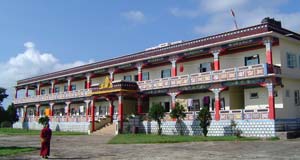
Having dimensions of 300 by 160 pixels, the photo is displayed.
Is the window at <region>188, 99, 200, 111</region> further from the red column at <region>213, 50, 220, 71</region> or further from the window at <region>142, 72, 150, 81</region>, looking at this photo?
the window at <region>142, 72, 150, 81</region>

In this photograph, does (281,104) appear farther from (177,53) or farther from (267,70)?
(177,53)

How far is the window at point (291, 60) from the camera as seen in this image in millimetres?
30656

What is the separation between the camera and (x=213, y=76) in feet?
104

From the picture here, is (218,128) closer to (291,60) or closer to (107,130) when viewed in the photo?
(291,60)

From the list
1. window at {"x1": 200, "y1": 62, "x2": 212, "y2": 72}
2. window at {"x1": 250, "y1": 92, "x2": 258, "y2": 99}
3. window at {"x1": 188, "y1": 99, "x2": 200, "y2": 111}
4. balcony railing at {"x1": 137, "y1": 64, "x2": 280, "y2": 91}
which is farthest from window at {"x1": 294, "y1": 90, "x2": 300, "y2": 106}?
window at {"x1": 188, "y1": 99, "x2": 200, "y2": 111}

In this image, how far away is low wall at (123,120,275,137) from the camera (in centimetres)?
2760

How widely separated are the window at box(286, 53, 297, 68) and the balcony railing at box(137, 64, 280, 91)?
96.6 inches

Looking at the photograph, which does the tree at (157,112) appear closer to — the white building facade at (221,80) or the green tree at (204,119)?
the white building facade at (221,80)

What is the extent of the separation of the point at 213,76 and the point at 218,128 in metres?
4.38

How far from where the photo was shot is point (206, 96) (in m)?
35.7

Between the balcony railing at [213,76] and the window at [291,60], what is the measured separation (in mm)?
2455

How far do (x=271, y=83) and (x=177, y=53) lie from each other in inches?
393

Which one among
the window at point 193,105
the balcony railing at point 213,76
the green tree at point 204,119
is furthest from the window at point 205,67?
the green tree at point 204,119

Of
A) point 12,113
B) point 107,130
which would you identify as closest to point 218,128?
point 107,130
